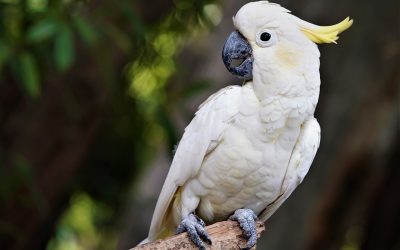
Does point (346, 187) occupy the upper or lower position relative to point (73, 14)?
lower

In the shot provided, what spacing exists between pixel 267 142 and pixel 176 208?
→ 12.3 inches

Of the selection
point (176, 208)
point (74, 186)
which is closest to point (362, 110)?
point (74, 186)

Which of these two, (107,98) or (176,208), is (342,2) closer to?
(107,98)

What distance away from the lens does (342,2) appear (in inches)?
134

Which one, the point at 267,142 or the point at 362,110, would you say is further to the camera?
the point at 362,110

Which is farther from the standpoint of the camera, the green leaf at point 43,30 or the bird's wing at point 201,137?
the green leaf at point 43,30

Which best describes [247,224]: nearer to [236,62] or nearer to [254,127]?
[254,127]

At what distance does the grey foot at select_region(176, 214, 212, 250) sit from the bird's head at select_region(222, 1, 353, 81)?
358mm

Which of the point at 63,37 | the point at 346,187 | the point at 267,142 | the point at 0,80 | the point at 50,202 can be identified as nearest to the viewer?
the point at 267,142

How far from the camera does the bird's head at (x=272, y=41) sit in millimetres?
1791

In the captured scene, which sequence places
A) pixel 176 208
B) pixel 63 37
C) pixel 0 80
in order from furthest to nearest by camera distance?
pixel 0 80, pixel 63 37, pixel 176 208

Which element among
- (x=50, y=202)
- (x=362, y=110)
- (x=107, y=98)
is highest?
(x=107, y=98)

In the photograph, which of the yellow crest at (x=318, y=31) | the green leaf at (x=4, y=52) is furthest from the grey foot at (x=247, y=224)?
the green leaf at (x=4, y=52)

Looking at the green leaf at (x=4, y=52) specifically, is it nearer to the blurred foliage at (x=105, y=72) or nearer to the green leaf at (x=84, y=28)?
the blurred foliage at (x=105, y=72)
